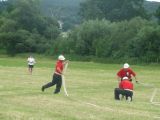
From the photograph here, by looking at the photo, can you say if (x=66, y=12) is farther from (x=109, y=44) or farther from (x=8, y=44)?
(x=109, y=44)

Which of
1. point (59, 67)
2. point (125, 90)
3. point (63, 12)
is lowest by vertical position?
point (125, 90)

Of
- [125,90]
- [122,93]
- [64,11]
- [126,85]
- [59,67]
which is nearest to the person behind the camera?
[125,90]

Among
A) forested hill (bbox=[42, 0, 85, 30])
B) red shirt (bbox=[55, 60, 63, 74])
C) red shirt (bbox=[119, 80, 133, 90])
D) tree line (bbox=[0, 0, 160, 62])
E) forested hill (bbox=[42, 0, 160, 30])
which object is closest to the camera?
red shirt (bbox=[119, 80, 133, 90])

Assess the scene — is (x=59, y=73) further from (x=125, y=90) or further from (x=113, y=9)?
(x=113, y=9)

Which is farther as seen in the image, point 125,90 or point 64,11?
point 64,11

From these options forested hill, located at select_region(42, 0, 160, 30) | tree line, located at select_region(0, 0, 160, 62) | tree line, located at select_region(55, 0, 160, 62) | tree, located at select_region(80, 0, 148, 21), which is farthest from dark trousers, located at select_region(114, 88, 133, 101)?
forested hill, located at select_region(42, 0, 160, 30)

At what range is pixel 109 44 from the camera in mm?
89812

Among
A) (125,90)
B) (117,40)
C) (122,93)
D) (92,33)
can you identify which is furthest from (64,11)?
(125,90)

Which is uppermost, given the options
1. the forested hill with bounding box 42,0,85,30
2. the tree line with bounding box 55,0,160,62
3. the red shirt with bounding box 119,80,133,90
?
the forested hill with bounding box 42,0,85,30

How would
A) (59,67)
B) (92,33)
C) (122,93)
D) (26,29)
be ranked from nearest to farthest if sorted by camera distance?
(122,93) < (59,67) < (92,33) < (26,29)

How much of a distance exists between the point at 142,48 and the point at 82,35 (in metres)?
12.2

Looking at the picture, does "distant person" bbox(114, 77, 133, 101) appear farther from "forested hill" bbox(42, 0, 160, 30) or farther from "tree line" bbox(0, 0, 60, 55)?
"forested hill" bbox(42, 0, 160, 30)

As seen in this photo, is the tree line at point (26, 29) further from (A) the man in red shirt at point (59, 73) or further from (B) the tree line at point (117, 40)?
(A) the man in red shirt at point (59, 73)

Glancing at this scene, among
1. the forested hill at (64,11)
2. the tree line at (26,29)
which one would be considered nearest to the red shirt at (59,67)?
the tree line at (26,29)
